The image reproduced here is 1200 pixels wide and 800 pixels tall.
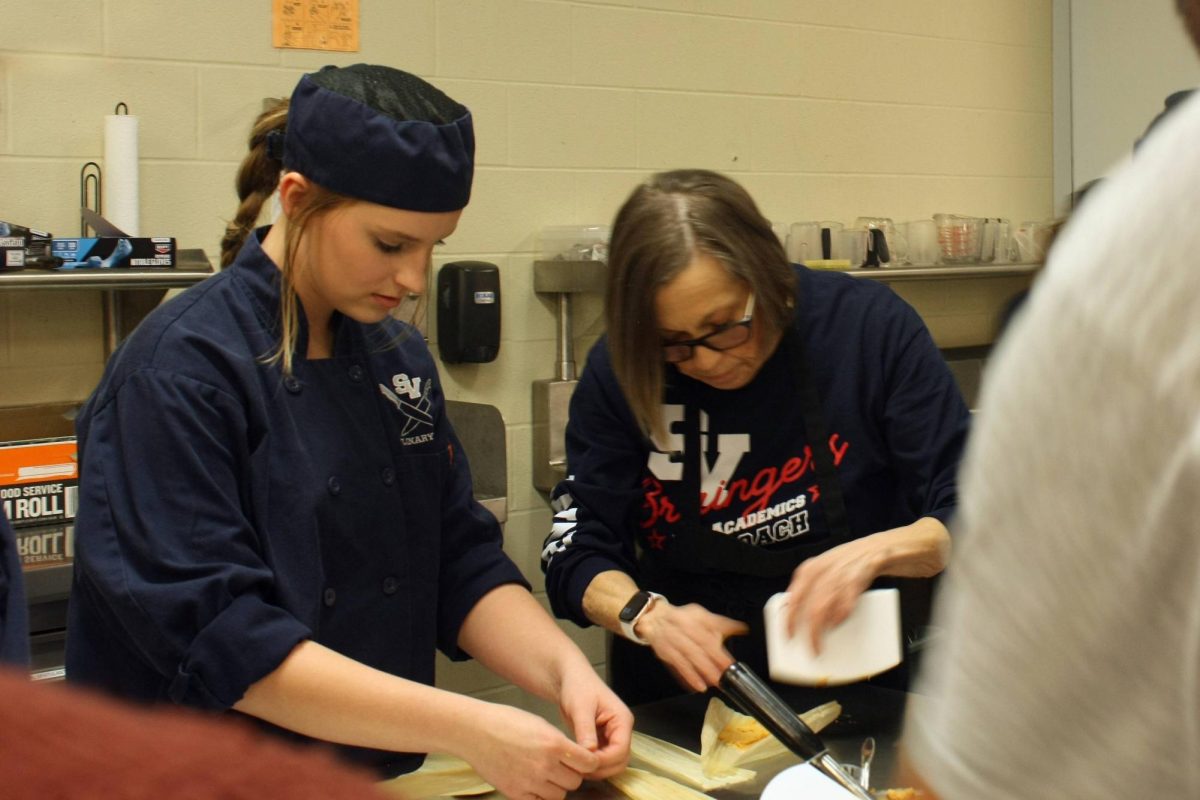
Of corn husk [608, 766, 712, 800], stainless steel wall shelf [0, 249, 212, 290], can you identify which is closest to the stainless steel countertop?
corn husk [608, 766, 712, 800]

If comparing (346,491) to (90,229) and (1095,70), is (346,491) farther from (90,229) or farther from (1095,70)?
(1095,70)

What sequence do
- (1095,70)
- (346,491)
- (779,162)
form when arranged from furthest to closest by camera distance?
(1095,70) → (779,162) → (346,491)

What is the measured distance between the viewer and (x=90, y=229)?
98.1 inches

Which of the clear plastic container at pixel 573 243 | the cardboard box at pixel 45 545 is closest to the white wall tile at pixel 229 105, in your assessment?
the clear plastic container at pixel 573 243

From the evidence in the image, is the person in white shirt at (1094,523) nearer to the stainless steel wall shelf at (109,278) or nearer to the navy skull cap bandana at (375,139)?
the navy skull cap bandana at (375,139)

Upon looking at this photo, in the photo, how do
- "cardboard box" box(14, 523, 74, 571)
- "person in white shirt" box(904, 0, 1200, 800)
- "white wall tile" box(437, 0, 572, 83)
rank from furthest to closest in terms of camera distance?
"white wall tile" box(437, 0, 572, 83), "cardboard box" box(14, 523, 74, 571), "person in white shirt" box(904, 0, 1200, 800)

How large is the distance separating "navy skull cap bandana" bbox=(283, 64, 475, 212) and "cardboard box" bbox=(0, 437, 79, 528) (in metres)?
1.09

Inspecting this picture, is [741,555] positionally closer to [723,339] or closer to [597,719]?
[723,339]

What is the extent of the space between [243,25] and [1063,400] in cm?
252

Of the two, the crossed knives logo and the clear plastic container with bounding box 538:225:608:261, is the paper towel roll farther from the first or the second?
the crossed knives logo

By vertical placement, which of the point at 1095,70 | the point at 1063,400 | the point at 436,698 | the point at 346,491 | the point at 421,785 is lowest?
the point at 421,785

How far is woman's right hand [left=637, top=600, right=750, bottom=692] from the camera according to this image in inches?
65.5

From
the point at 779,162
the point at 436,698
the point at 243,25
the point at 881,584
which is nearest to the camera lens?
the point at 436,698

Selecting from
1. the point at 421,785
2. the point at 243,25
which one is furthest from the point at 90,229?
the point at 421,785
